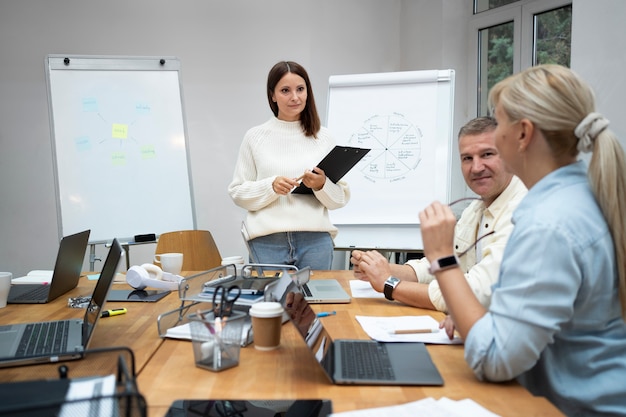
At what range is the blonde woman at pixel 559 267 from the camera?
1.01 m

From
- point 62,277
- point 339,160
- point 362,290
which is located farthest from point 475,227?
point 62,277

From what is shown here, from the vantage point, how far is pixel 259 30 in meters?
4.19

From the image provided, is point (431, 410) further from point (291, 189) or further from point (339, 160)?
point (291, 189)

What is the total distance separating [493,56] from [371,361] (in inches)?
129

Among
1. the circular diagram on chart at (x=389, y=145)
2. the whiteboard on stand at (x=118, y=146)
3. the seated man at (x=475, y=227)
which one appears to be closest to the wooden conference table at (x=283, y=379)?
the seated man at (x=475, y=227)

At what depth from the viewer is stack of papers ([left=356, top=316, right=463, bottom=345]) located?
4.39ft

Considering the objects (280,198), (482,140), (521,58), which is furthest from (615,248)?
(521,58)

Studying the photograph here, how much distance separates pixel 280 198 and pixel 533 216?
64.7 inches

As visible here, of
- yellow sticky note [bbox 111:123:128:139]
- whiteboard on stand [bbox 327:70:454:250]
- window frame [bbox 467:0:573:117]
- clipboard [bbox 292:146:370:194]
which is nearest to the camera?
clipboard [bbox 292:146:370:194]

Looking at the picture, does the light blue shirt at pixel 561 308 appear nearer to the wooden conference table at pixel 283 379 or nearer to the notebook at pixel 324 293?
the wooden conference table at pixel 283 379

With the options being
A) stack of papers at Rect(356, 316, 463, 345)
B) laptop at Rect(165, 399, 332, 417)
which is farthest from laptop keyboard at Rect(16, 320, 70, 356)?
stack of papers at Rect(356, 316, 463, 345)

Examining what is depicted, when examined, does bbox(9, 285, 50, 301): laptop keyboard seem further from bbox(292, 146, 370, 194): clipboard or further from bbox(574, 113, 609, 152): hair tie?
bbox(574, 113, 609, 152): hair tie

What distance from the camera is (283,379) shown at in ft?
3.65

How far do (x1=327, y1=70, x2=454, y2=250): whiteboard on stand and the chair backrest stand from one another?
736mm
